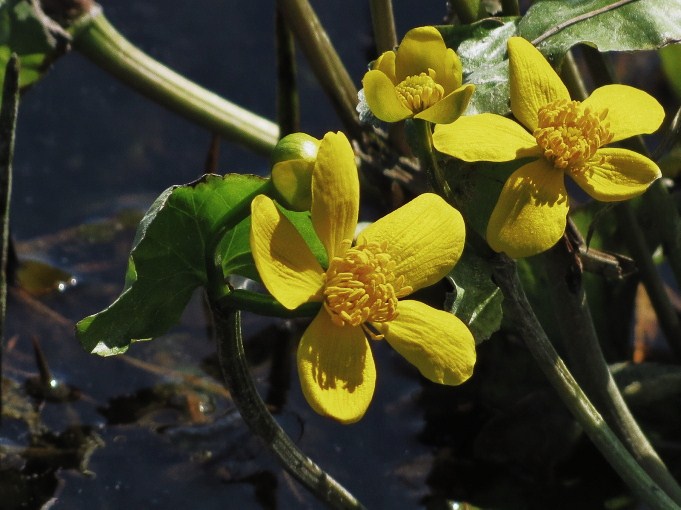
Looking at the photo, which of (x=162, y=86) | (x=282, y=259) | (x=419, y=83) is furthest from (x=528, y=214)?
(x=162, y=86)

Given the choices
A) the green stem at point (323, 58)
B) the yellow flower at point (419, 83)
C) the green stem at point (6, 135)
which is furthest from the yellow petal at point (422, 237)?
the green stem at point (323, 58)

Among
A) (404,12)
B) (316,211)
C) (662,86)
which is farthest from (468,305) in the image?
(662,86)

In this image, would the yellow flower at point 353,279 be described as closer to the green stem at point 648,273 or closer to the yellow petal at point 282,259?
the yellow petal at point 282,259

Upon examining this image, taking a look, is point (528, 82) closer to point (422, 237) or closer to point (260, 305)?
point (422, 237)

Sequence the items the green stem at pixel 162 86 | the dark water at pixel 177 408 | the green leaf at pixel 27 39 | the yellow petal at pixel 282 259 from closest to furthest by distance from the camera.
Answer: the yellow petal at pixel 282 259, the dark water at pixel 177 408, the green leaf at pixel 27 39, the green stem at pixel 162 86

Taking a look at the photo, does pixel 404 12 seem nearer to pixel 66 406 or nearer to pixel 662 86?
pixel 662 86

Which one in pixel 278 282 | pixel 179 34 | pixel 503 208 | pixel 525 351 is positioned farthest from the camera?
pixel 179 34

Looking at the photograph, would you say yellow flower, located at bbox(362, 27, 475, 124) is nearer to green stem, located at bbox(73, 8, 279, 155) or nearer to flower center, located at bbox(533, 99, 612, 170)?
flower center, located at bbox(533, 99, 612, 170)
